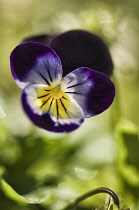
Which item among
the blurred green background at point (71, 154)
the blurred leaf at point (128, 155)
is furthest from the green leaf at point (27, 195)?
the blurred leaf at point (128, 155)

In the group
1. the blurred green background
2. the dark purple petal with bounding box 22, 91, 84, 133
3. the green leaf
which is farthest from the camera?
the blurred green background

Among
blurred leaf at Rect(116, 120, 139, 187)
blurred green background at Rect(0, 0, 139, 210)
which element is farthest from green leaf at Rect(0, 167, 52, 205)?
blurred leaf at Rect(116, 120, 139, 187)

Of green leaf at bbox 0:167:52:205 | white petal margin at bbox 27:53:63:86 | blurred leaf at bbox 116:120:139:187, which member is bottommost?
blurred leaf at bbox 116:120:139:187

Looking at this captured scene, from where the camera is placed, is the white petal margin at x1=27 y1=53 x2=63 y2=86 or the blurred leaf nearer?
the white petal margin at x1=27 y1=53 x2=63 y2=86

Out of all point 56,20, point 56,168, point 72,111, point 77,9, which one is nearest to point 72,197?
point 56,168

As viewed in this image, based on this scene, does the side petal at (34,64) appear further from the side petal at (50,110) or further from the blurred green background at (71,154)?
the blurred green background at (71,154)

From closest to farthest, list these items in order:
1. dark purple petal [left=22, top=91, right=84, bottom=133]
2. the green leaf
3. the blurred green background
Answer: dark purple petal [left=22, top=91, right=84, bottom=133] < the green leaf < the blurred green background

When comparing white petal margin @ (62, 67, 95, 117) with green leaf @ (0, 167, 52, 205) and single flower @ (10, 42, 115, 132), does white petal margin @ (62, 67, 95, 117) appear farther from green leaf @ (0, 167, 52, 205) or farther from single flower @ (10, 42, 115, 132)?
green leaf @ (0, 167, 52, 205)
